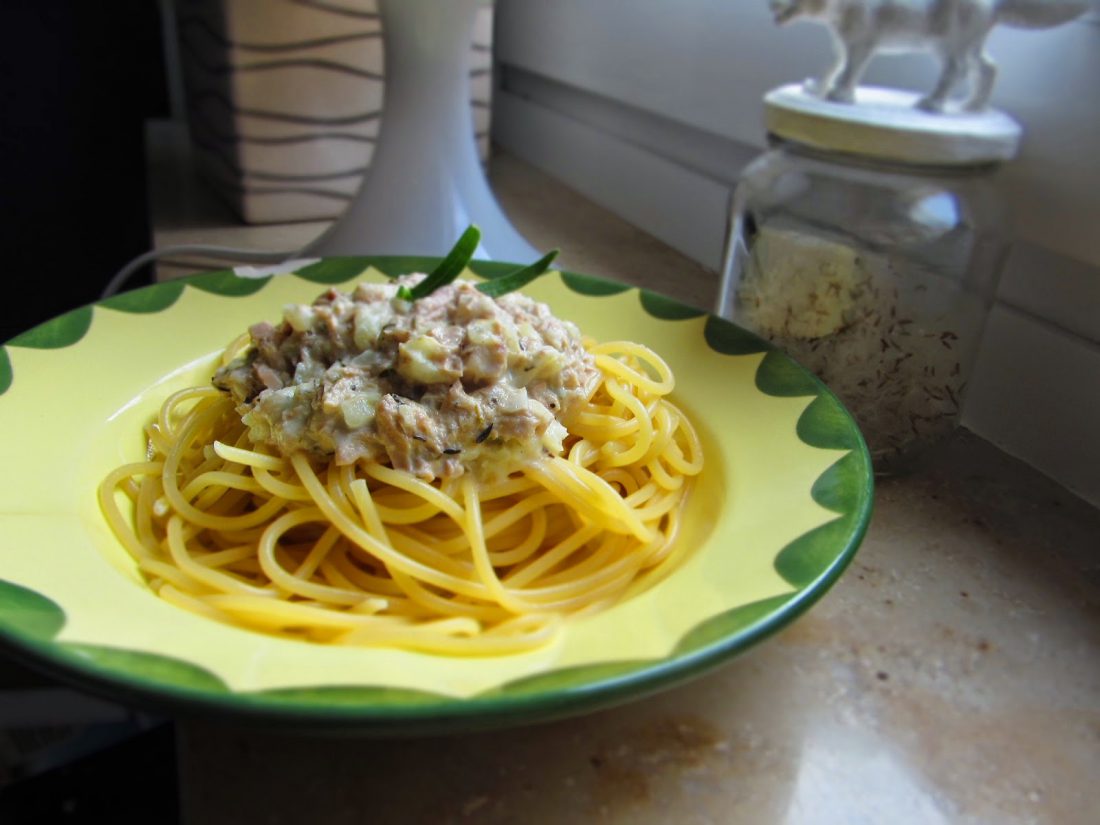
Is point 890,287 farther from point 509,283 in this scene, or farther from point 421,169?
point 421,169

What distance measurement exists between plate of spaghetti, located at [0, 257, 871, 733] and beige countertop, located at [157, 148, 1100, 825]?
7 cm

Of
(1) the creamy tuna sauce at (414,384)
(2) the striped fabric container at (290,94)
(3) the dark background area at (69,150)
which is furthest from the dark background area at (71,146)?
(1) the creamy tuna sauce at (414,384)

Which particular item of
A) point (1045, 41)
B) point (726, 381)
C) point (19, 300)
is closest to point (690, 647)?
point (726, 381)

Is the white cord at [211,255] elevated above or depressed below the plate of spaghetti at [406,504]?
below

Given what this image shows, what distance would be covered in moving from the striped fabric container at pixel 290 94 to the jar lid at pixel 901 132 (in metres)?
0.74

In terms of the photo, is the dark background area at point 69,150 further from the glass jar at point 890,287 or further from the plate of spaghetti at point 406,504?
the glass jar at point 890,287

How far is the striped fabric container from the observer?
1335mm

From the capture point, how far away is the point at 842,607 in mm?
663

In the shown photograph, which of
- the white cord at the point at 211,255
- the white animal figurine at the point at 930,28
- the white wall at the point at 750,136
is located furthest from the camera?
the white cord at the point at 211,255

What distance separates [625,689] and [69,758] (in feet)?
4.20

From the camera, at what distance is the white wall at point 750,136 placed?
81cm

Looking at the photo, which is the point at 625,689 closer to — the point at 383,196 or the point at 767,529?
the point at 767,529

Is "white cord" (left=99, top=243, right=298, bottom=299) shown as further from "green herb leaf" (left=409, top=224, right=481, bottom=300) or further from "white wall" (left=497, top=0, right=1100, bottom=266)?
"white wall" (left=497, top=0, right=1100, bottom=266)

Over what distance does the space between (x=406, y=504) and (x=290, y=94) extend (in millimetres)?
924
